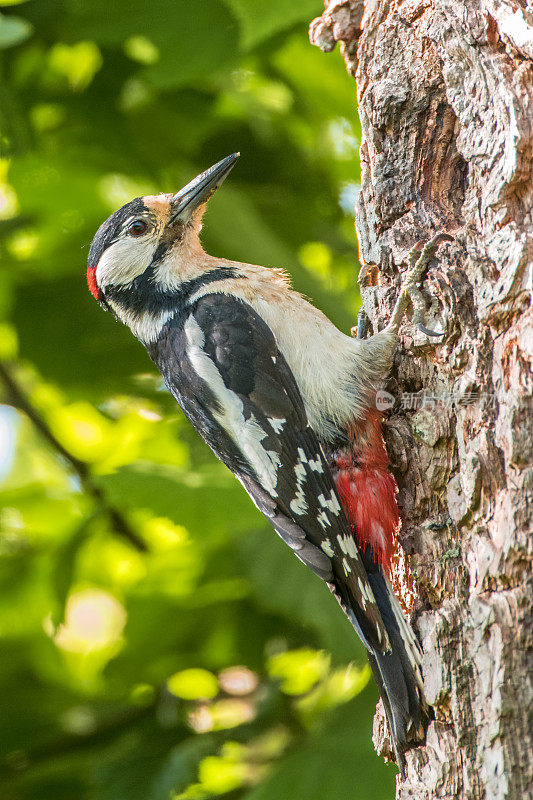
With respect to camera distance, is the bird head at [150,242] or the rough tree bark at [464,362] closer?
the rough tree bark at [464,362]

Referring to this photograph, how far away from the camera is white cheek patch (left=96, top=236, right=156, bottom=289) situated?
9.09ft

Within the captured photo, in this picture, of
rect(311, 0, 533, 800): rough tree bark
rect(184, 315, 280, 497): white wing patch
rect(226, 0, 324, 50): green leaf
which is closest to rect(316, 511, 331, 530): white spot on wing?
rect(184, 315, 280, 497): white wing patch

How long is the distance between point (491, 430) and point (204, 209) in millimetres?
1538

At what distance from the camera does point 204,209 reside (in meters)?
2.87

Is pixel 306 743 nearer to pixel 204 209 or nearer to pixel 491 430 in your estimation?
pixel 491 430

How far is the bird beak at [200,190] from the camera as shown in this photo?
268 centimetres

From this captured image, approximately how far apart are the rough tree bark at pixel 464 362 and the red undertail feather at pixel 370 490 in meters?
0.05

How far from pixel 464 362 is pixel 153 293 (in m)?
1.30

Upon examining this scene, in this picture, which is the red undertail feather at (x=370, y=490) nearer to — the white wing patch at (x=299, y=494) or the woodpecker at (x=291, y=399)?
the woodpecker at (x=291, y=399)

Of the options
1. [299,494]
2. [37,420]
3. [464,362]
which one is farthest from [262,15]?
[37,420]

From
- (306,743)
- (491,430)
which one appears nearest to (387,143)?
(491,430)

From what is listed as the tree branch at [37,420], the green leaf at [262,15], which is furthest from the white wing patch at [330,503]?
the green leaf at [262,15]

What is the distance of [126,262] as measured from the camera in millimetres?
2812

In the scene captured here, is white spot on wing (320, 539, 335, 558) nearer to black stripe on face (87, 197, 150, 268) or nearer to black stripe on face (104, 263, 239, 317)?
black stripe on face (104, 263, 239, 317)
